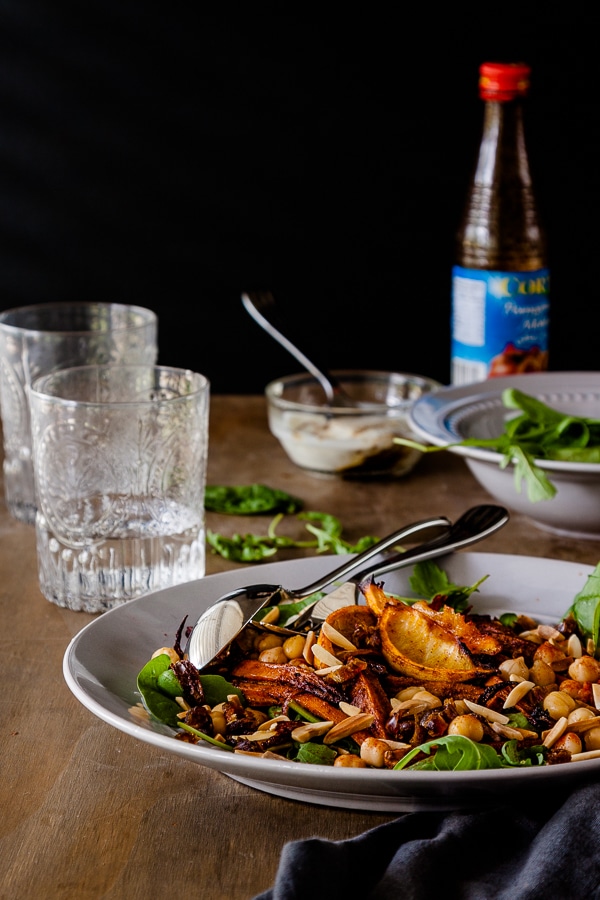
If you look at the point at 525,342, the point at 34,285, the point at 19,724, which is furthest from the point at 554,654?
the point at 34,285

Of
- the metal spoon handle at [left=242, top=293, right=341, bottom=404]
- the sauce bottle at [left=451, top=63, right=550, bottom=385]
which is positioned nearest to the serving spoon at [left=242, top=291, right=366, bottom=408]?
the metal spoon handle at [left=242, top=293, right=341, bottom=404]

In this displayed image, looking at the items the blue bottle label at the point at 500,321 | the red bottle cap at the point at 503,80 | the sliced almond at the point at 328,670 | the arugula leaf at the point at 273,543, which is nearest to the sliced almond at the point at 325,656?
the sliced almond at the point at 328,670

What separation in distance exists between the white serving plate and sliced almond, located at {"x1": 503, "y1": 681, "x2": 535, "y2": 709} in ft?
0.31

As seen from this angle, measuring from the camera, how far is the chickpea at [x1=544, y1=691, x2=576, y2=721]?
0.83 meters

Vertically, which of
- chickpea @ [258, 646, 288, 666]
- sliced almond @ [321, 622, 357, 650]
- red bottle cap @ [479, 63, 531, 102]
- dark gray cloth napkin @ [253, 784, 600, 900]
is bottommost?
dark gray cloth napkin @ [253, 784, 600, 900]

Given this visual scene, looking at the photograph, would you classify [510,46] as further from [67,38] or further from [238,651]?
[238,651]

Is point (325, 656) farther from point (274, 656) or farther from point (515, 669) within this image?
point (515, 669)

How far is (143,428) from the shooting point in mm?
1111

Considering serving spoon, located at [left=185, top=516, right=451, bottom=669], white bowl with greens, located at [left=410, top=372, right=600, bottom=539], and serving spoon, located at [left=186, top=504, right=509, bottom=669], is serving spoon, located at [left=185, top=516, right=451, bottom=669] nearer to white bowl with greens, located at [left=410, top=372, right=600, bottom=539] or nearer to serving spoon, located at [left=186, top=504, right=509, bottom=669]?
serving spoon, located at [left=186, top=504, right=509, bottom=669]

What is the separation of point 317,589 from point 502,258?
2.82 feet

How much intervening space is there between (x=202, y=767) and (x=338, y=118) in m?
1.67

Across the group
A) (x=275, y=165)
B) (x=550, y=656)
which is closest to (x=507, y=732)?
(x=550, y=656)

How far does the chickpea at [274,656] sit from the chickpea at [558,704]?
215 mm

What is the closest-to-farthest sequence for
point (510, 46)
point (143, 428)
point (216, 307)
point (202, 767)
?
point (202, 767)
point (143, 428)
point (510, 46)
point (216, 307)
